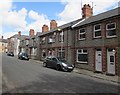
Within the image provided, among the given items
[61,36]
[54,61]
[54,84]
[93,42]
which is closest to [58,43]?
[61,36]

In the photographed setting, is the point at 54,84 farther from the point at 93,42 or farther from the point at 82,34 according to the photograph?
the point at 82,34

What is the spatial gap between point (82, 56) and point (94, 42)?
3.16 metres

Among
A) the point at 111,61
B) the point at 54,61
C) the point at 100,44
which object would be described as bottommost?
the point at 54,61

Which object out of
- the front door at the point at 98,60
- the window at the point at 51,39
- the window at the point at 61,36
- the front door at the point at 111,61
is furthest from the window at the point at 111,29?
the window at the point at 51,39

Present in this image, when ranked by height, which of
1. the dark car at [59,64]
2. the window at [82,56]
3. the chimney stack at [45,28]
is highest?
the chimney stack at [45,28]

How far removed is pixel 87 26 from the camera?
24984 mm

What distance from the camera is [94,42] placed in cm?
2333

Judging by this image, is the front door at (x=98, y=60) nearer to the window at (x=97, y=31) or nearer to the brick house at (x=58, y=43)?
the window at (x=97, y=31)

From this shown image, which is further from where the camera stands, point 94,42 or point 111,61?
point 94,42

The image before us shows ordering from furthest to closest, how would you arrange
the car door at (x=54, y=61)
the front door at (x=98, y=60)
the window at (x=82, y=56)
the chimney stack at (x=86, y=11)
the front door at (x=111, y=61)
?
the chimney stack at (x=86, y=11), the window at (x=82, y=56), the car door at (x=54, y=61), the front door at (x=98, y=60), the front door at (x=111, y=61)

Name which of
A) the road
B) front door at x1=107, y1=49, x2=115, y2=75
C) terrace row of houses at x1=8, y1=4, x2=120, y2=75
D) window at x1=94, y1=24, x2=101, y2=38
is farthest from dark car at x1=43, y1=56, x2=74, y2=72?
the road

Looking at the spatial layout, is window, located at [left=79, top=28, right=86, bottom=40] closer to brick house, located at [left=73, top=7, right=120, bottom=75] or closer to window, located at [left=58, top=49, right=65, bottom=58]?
brick house, located at [left=73, top=7, right=120, bottom=75]

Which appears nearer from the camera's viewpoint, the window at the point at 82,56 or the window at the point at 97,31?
the window at the point at 97,31

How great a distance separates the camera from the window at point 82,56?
24925mm
